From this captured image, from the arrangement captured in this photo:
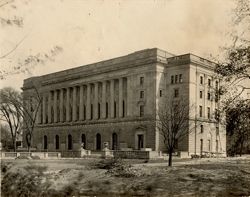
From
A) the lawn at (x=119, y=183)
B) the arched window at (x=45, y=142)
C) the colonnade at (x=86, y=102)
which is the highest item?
the colonnade at (x=86, y=102)

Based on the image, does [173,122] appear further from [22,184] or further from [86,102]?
[86,102]

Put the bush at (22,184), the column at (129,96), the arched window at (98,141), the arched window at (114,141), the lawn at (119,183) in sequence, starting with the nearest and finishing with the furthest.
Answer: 1. the bush at (22,184)
2. the lawn at (119,183)
3. the column at (129,96)
4. the arched window at (114,141)
5. the arched window at (98,141)

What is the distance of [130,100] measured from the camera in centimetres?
5141

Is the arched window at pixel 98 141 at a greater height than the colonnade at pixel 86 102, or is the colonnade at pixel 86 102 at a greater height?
the colonnade at pixel 86 102

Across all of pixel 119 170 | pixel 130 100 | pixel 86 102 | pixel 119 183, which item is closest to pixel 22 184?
pixel 119 183

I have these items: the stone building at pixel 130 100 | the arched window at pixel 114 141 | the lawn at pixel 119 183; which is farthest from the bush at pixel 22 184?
the arched window at pixel 114 141

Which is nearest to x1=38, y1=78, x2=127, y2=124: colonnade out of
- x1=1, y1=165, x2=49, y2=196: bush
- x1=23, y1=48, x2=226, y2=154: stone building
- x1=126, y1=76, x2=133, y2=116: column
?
x1=23, y1=48, x2=226, y2=154: stone building

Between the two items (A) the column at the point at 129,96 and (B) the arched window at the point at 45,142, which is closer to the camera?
(A) the column at the point at 129,96

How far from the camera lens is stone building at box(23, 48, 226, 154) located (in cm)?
4806

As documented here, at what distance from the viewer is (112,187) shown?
54.0 ft

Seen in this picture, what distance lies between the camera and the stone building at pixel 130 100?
158ft

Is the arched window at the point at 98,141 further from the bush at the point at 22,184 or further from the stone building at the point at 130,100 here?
the bush at the point at 22,184

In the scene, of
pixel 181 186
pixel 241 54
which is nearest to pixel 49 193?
pixel 181 186

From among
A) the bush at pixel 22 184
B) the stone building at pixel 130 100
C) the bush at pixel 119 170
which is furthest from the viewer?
the stone building at pixel 130 100
